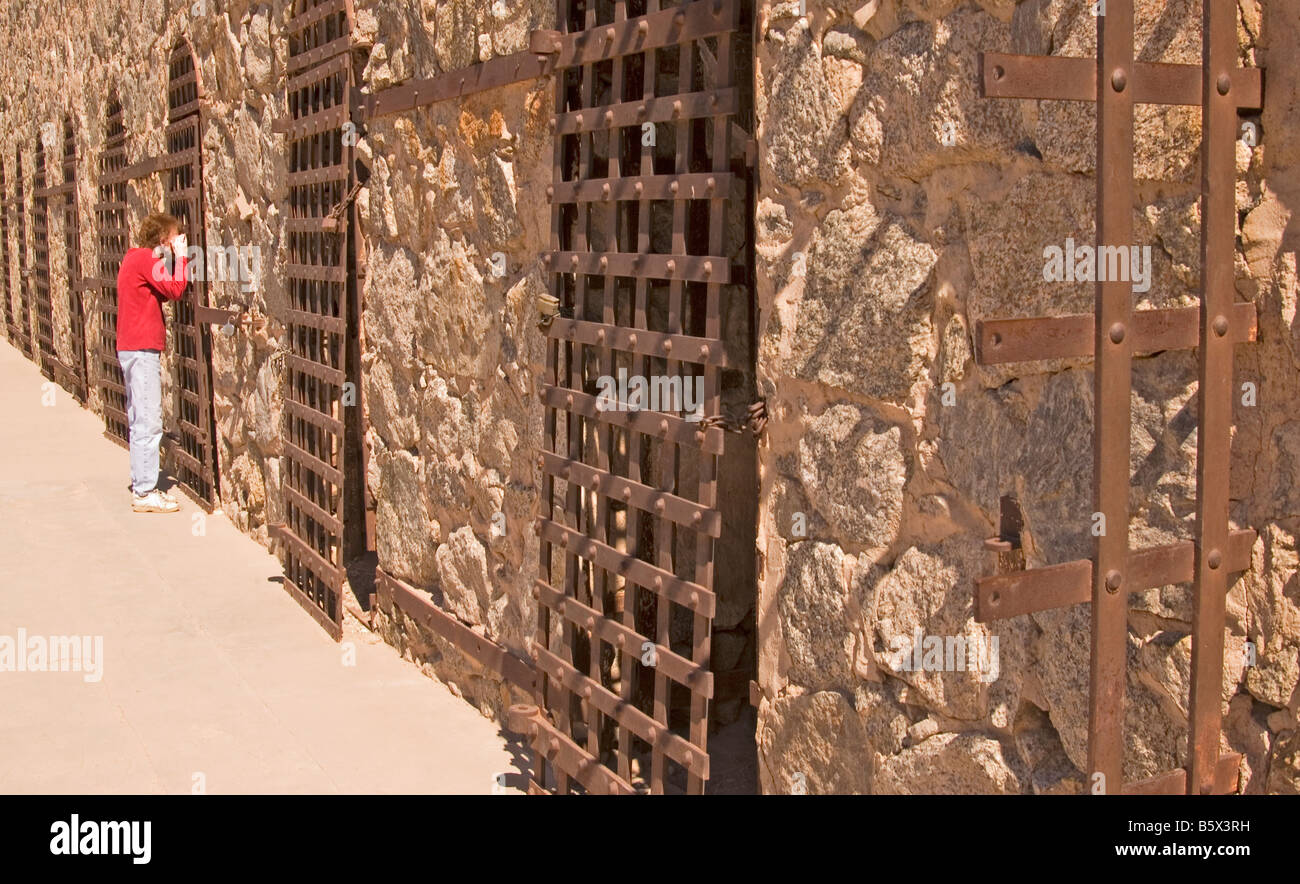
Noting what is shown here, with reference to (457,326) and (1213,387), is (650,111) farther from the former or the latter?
(1213,387)

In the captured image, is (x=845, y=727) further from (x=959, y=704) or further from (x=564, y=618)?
(x=564, y=618)

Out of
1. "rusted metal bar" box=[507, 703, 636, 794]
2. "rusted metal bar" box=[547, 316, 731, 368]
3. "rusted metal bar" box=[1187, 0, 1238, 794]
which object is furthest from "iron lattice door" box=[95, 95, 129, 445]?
"rusted metal bar" box=[1187, 0, 1238, 794]

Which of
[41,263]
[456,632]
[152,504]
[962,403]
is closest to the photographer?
[962,403]

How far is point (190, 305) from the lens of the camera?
8000 millimetres

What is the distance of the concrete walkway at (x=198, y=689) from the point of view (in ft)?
13.8

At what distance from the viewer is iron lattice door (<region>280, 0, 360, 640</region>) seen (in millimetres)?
5484

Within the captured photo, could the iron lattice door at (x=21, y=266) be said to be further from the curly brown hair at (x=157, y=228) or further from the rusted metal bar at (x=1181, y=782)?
the rusted metal bar at (x=1181, y=782)

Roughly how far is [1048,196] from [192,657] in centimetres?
410

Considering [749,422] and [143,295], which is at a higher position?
[143,295]

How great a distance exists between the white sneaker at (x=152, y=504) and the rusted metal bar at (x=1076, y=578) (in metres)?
6.65

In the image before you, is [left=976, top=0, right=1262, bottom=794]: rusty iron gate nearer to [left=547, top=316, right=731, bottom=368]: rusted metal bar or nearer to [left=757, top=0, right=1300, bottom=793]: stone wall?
[left=757, top=0, right=1300, bottom=793]: stone wall

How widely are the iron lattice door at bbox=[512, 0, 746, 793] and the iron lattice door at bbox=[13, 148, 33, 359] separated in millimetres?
11962

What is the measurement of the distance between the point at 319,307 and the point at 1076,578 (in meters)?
4.30

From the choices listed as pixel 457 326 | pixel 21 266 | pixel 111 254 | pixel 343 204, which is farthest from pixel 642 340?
pixel 21 266
